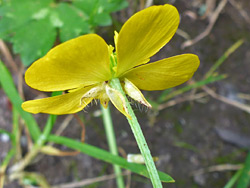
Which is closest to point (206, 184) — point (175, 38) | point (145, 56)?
point (175, 38)

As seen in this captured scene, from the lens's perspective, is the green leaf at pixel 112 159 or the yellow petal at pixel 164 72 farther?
the green leaf at pixel 112 159

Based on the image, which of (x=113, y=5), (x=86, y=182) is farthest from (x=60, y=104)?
(x=86, y=182)

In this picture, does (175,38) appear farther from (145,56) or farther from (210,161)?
(145,56)

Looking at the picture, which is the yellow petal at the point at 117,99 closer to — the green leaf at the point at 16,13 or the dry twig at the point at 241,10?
the green leaf at the point at 16,13

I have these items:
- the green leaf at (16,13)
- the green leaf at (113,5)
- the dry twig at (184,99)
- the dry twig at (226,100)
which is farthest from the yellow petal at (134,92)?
the dry twig at (226,100)

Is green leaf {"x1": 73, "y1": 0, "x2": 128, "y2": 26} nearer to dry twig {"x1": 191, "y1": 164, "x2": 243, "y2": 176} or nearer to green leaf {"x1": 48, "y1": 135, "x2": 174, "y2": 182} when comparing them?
green leaf {"x1": 48, "y1": 135, "x2": 174, "y2": 182}

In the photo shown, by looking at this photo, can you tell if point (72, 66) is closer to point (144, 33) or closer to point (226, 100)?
point (144, 33)
